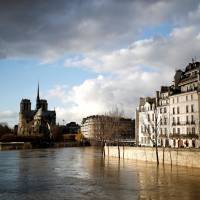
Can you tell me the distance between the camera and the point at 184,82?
10138 cm

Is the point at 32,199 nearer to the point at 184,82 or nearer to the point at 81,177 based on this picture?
the point at 81,177

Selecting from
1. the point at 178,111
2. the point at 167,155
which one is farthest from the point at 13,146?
the point at 167,155

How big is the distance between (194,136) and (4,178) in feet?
164

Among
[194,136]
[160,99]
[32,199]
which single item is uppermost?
[160,99]

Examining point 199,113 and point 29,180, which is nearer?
point 29,180

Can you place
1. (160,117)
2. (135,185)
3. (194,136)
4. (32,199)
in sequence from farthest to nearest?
(160,117), (194,136), (135,185), (32,199)

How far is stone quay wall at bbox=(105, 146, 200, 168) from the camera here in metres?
65.8

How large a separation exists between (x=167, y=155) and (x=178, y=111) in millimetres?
26456

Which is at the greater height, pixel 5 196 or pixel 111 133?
pixel 111 133

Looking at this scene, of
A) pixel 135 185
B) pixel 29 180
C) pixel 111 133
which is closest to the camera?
pixel 135 185

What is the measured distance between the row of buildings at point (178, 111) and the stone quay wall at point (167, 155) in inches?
158

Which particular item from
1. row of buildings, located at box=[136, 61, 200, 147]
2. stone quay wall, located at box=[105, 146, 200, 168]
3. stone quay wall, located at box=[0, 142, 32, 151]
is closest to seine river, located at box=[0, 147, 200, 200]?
stone quay wall, located at box=[105, 146, 200, 168]

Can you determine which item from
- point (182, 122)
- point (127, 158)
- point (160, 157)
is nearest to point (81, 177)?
point (160, 157)

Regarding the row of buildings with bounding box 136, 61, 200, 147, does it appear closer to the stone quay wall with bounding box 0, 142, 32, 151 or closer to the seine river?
the seine river
